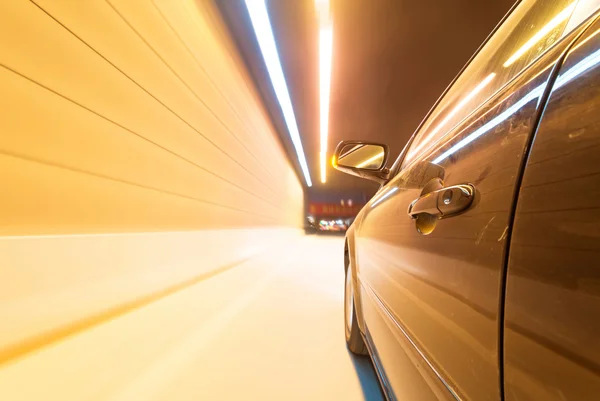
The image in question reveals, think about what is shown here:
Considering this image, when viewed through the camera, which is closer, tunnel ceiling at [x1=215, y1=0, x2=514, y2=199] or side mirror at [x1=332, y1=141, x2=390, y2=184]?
side mirror at [x1=332, y1=141, x2=390, y2=184]

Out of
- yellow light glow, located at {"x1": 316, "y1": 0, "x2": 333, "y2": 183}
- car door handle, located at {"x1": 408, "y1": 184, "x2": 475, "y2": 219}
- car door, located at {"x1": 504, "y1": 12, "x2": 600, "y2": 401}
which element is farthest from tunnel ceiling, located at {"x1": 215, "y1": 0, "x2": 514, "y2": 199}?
car door, located at {"x1": 504, "y1": 12, "x2": 600, "y2": 401}

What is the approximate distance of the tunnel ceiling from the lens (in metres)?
3.20

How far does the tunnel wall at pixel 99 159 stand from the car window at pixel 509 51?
5.73 ft

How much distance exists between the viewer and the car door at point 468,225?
392 mm

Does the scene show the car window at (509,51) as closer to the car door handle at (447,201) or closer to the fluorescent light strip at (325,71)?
the car door handle at (447,201)

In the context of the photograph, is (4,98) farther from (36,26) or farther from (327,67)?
(327,67)

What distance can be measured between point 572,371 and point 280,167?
7899 millimetres

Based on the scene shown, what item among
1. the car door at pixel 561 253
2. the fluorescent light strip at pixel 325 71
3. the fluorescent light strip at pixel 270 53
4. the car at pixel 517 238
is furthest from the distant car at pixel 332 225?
the car door at pixel 561 253

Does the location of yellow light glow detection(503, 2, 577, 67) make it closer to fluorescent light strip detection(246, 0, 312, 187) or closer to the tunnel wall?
the tunnel wall

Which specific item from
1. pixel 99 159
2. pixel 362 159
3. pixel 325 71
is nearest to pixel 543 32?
pixel 362 159

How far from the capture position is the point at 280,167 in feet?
26.3

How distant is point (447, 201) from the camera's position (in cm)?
53

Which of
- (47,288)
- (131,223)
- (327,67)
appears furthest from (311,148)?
(47,288)

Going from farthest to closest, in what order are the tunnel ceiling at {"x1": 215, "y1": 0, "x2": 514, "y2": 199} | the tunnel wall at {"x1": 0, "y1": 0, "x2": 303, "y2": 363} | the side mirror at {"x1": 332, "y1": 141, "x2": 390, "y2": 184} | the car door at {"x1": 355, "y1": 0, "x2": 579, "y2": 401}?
the tunnel ceiling at {"x1": 215, "y1": 0, "x2": 514, "y2": 199}
the side mirror at {"x1": 332, "y1": 141, "x2": 390, "y2": 184}
the tunnel wall at {"x1": 0, "y1": 0, "x2": 303, "y2": 363}
the car door at {"x1": 355, "y1": 0, "x2": 579, "y2": 401}
